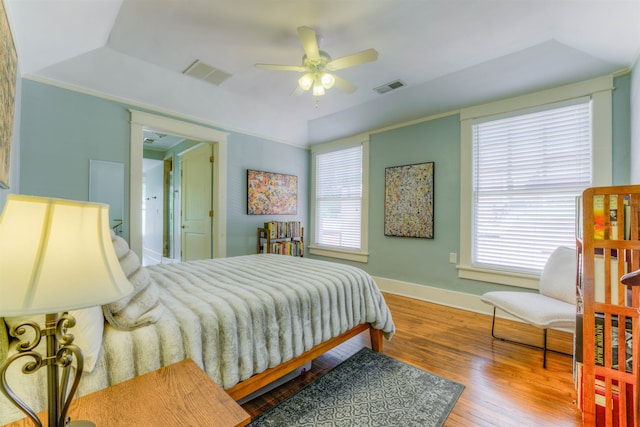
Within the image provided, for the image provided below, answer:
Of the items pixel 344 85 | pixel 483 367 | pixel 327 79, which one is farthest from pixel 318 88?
pixel 483 367

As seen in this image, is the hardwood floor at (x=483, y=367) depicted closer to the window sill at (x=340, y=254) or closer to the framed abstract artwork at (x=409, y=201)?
the framed abstract artwork at (x=409, y=201)

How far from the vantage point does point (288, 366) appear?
5.20 feet

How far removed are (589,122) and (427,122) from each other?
158 centimetres

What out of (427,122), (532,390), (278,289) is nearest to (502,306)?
(532,390)

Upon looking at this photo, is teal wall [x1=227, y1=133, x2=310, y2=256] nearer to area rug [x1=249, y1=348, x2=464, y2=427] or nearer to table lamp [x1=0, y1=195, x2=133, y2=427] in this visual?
area rug [x1=249, y1=348, x2=464, y2=427]

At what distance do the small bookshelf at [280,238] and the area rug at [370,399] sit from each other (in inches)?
93.2

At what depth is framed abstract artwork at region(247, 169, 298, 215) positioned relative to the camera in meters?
4.18

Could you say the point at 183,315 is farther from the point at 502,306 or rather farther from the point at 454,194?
the point at 454,194

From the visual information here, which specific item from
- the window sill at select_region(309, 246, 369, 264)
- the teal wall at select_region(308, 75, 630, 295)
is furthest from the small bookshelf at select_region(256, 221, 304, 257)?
the teal wall at select_region(308, 75, 630, 295)

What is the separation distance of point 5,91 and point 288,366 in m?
2.27

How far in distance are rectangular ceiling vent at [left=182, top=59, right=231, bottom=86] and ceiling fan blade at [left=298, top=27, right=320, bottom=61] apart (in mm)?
1278

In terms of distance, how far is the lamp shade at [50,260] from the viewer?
1.65 feet

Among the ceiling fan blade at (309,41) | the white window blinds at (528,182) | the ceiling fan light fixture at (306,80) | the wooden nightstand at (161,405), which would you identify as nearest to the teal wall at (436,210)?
the white window blinds at (528,182)

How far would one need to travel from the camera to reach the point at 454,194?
3.39 m
